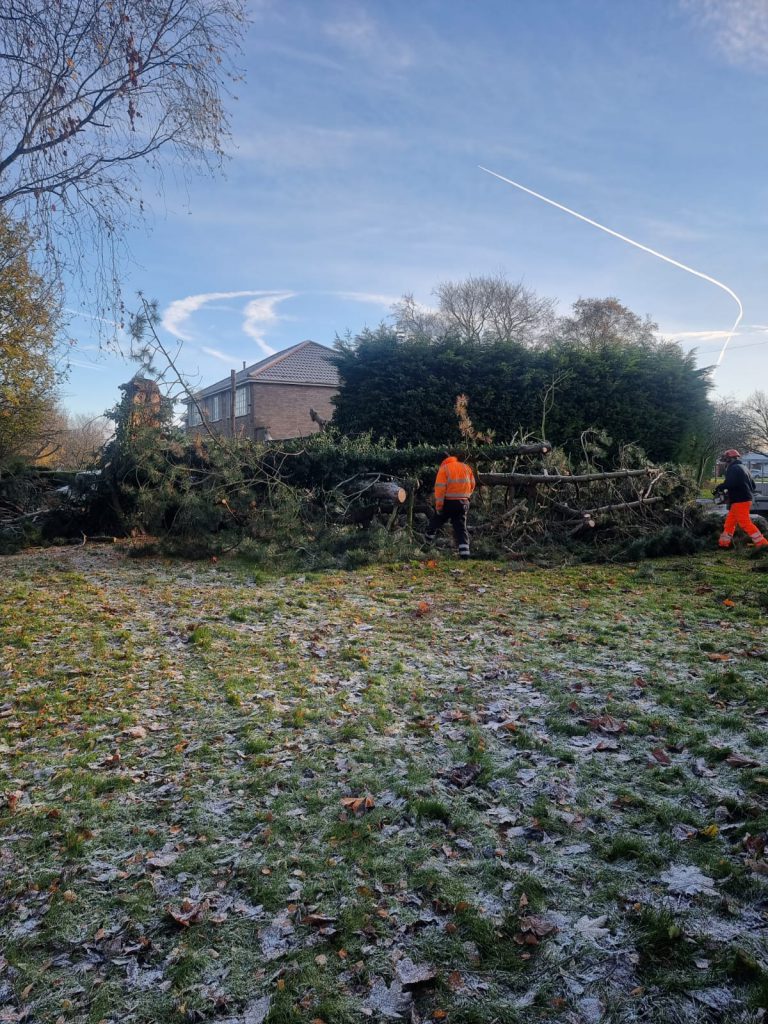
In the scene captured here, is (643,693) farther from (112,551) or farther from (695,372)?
(695,372)

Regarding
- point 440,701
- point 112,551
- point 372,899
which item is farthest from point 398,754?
point 112,551

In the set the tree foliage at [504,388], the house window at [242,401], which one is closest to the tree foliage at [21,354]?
the tree foliage at [504,388]

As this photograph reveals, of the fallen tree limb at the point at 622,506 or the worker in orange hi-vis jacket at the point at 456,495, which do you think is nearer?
the worker in orange hi-vis jacket at the point at 456,495

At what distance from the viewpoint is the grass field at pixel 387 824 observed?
8.82ft

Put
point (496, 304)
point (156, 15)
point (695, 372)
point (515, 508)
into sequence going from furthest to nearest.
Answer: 1. point (496, 304)
2. point (695, 372)
3. point (515, 508)
4. point (156, 15)

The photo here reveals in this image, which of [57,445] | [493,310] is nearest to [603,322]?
[493,310]

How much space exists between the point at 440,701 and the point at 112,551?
32.3 feet

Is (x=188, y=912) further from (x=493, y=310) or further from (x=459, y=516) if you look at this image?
(x=493, y=310)

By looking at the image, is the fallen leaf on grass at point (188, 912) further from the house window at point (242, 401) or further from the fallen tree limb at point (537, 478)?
the house window at point (242, 401)

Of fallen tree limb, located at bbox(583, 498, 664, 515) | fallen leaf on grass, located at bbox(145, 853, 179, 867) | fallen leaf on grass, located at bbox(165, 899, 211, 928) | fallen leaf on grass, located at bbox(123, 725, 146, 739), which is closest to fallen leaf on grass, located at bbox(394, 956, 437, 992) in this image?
fallen leaf on grass, located at bbox(165, 899, 211, 928)

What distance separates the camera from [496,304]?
139ft

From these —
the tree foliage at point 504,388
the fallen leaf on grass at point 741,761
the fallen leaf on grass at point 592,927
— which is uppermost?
the tree foliage at point 504,388

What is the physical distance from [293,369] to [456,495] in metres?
27.4

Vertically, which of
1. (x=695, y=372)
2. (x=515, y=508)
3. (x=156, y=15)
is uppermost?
(x=156, y=15)
